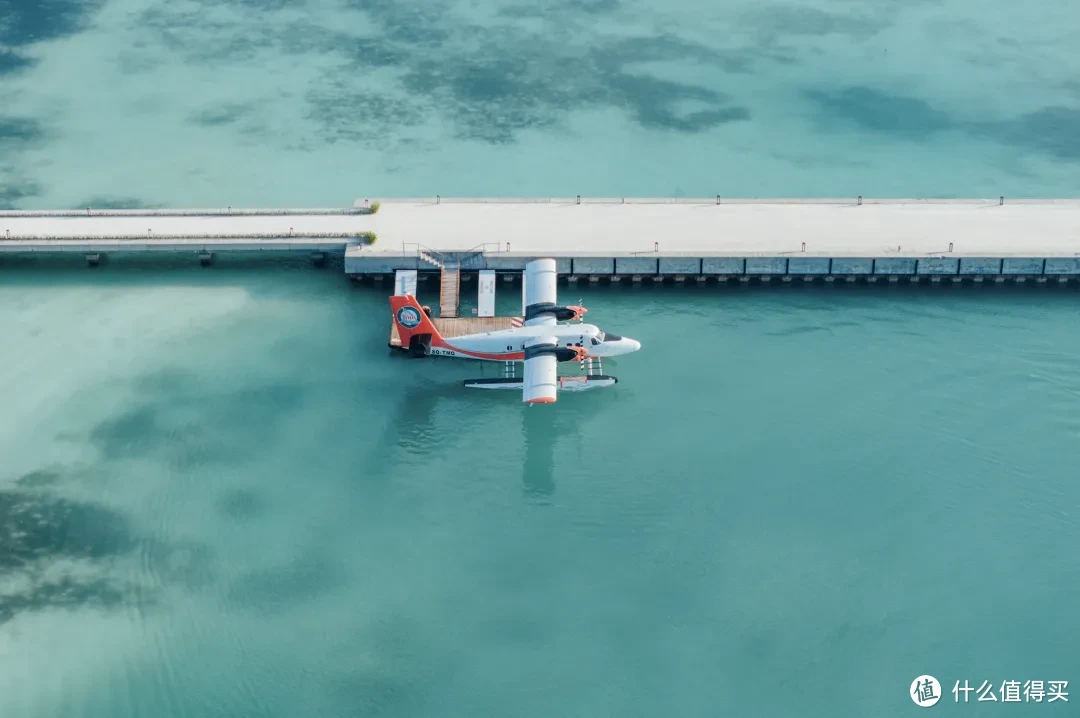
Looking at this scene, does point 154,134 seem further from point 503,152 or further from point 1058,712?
point 1058,712

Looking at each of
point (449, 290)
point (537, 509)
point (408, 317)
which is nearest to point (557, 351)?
point (408, 317)

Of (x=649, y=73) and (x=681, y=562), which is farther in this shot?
(x=649, y=73)

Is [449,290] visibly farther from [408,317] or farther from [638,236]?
[638,236]

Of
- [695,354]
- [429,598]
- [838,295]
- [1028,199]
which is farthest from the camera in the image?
[1028,199]

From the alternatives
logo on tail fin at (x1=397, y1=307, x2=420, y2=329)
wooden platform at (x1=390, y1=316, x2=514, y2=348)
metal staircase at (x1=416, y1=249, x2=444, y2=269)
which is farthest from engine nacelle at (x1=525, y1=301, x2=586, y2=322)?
metal staircase at (x1=416, y1=249, x2=444, y2=269)

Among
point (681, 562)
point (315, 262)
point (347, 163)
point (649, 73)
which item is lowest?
point (681, 562)

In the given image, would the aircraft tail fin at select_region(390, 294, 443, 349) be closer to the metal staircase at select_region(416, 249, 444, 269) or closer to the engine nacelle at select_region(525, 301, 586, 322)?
the engine nacelle at select_region(525, 301, 586, 322)

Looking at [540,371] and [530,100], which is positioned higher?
[530,100]

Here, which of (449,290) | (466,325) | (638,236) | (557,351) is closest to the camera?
(557,351)

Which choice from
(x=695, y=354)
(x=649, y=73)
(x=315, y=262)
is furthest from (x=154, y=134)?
(x=695, y=354)
